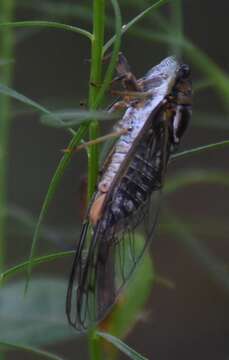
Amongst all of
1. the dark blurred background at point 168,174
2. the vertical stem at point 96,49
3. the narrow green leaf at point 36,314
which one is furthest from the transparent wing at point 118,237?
the dark blurred background at point 168,174

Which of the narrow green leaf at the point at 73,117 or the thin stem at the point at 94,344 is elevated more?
the narrow green leaf at the point at 73,117

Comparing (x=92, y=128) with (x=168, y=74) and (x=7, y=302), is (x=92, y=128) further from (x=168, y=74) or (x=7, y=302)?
(x=7, y=302)

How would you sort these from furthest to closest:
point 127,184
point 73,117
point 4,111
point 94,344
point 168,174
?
1. point 168,174
2. point 4,111
3. point 127,184
4. point 94,344
5. point 73,117

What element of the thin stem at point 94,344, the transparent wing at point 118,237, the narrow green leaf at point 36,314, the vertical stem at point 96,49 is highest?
the vertical stem at point 96,49

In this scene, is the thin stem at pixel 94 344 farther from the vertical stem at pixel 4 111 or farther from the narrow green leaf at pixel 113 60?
the vertical stem at pixel 4 111

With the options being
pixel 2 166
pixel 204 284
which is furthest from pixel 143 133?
pixel 204 284

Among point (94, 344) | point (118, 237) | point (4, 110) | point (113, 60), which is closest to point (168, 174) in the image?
point (4, 110)

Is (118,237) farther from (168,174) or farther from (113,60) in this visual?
(168,174)
